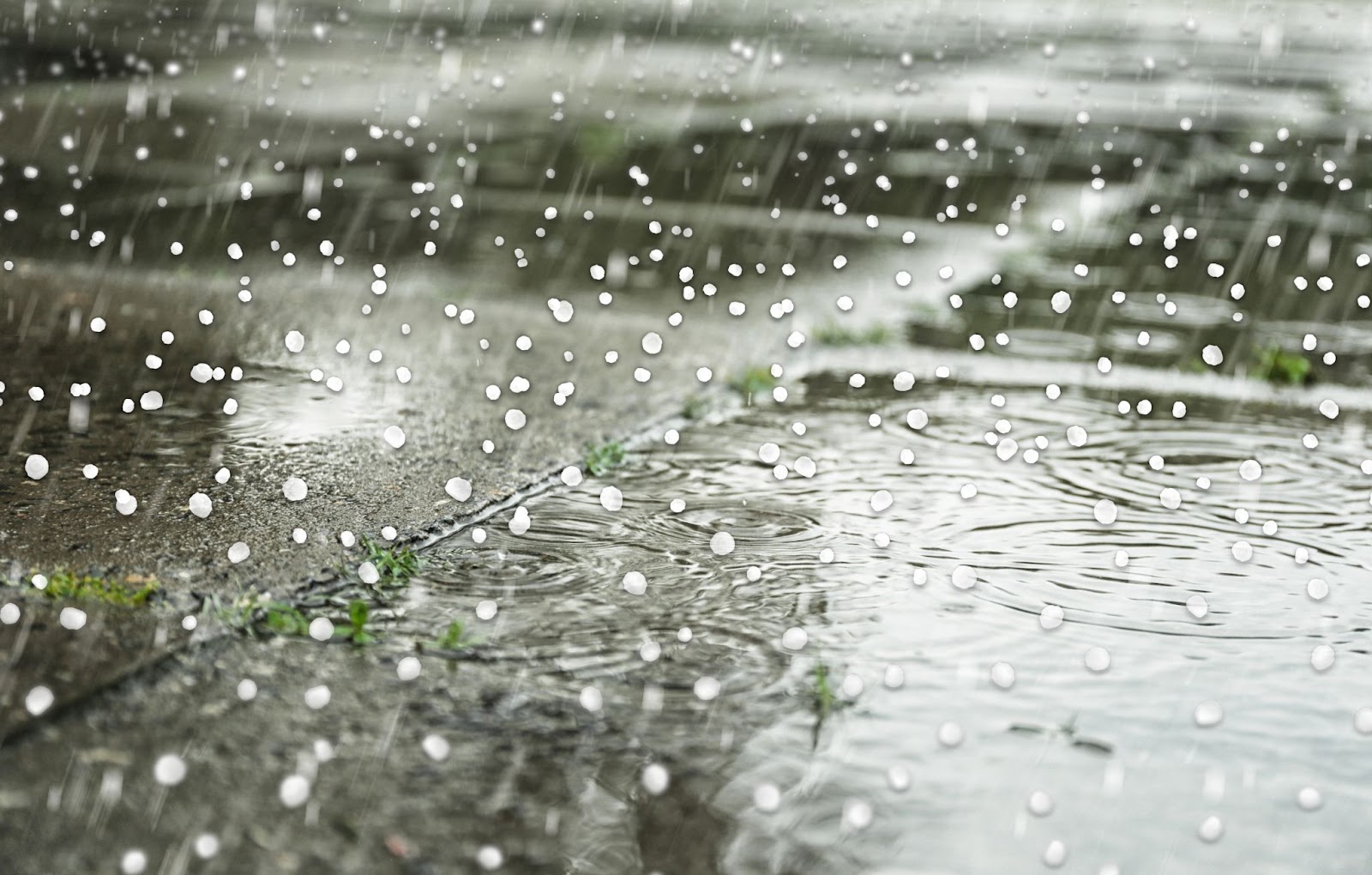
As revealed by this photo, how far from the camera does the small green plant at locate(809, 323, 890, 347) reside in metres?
4.24

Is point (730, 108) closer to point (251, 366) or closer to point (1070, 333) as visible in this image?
point (1070, 333)

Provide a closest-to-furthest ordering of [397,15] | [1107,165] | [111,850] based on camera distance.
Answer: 1. [111,850]
2. [1107,165]
3. [397,15]

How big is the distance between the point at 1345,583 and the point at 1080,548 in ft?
1.48

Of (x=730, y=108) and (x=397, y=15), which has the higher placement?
(x=730, y=108)

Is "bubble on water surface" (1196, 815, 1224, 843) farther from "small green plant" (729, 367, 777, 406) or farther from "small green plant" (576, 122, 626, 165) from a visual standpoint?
"small green plant" (576, 122, 626, 165)

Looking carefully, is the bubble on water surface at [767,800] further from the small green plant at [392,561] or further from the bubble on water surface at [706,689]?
the small green plant at [392,561]

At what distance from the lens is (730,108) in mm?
8055

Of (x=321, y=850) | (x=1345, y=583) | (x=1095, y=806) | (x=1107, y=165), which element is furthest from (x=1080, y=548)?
(x=1107, y=165)

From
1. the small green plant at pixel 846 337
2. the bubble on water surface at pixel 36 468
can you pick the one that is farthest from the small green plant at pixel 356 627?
the small green plant at pixel 846 337

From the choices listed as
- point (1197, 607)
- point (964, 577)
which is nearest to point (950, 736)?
point (964, 577)

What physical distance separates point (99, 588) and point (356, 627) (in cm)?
42

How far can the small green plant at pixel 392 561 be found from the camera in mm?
2547

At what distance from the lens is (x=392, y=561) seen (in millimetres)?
2578

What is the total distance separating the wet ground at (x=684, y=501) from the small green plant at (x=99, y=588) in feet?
0.12
